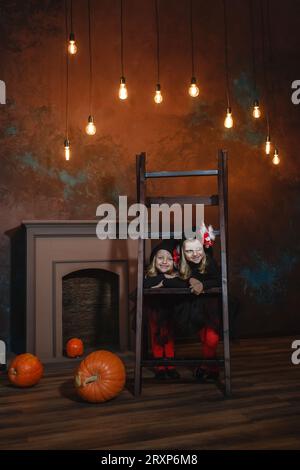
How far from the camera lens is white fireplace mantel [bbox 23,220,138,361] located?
409cm

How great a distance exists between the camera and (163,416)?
8.55ft

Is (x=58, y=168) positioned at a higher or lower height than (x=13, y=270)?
higher

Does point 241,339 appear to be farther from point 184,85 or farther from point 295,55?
point 295,55

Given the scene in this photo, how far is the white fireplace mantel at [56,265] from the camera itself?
4090 mm

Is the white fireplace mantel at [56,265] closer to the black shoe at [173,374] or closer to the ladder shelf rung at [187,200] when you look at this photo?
the black shoe at [173,374]

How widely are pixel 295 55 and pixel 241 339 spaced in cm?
335

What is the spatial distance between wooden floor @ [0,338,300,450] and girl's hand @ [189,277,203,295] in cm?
67

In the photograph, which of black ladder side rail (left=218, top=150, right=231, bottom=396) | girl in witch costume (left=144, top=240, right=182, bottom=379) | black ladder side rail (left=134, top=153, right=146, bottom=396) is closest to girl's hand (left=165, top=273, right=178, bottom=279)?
girl in witch costume (left=144, top=240, right=182, bottom=379)

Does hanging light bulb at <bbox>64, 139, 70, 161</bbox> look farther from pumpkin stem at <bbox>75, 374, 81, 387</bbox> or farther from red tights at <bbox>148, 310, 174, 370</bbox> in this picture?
pumpkin stem at <bbox>75, 374, 81, 387</bbox>

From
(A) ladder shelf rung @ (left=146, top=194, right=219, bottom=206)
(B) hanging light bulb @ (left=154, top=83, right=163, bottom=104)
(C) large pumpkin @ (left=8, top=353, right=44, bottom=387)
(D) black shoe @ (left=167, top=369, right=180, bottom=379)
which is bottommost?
(D) black shoe @ (left=167, top=369, right=180, bottom=379)

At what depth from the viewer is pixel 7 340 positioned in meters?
4.41

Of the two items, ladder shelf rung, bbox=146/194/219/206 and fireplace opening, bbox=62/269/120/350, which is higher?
ladder shelf rung, bbox=146/194/219/206
